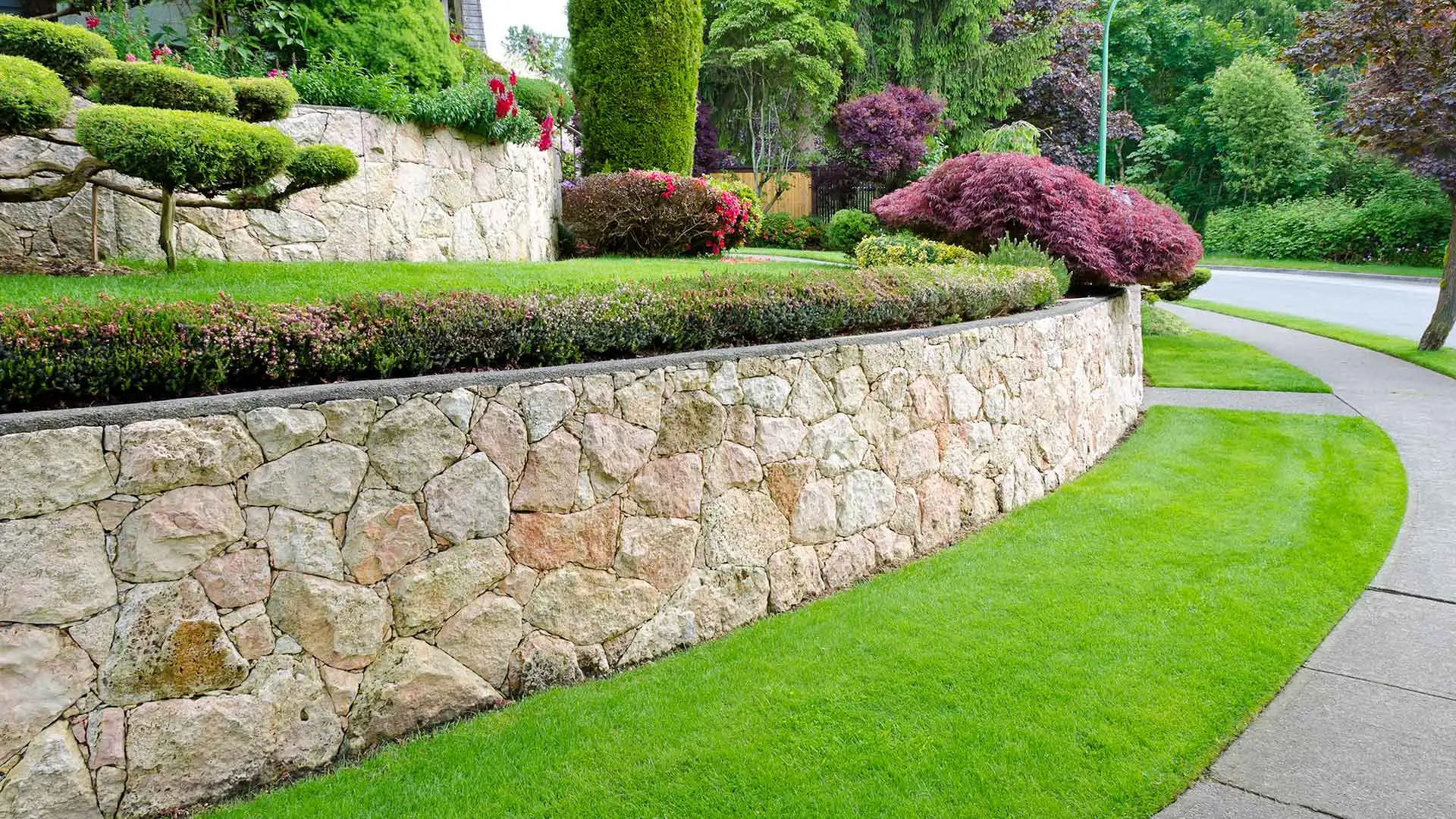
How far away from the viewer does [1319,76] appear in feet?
115

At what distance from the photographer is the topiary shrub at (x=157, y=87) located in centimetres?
438

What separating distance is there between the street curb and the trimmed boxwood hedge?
2555 cm

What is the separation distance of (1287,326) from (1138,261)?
7581 millimetres

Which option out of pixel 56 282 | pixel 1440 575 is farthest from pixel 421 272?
pixel 1440 575

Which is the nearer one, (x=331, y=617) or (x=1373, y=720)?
(x=331, y=617)

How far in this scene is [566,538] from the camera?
3705mm

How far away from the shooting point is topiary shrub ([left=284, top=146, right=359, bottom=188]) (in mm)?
4680

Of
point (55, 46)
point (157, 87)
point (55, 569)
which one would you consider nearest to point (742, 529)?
point (55, 569)

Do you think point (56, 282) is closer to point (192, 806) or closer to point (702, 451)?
point (192, 806)

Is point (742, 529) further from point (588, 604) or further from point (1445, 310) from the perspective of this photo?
point (1445, 310)

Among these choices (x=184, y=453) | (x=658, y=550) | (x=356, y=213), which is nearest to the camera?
(x=184, y=453)

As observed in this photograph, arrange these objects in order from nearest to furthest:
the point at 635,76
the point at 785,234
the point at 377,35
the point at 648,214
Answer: the point at 377,35 < the point at 648,214 < the point at 635,76 < the point at 785,234

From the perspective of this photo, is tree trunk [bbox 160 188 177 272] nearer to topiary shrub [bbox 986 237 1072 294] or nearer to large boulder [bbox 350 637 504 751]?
large boulder [bbox 350 637 504 751]

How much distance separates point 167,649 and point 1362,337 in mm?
16035
